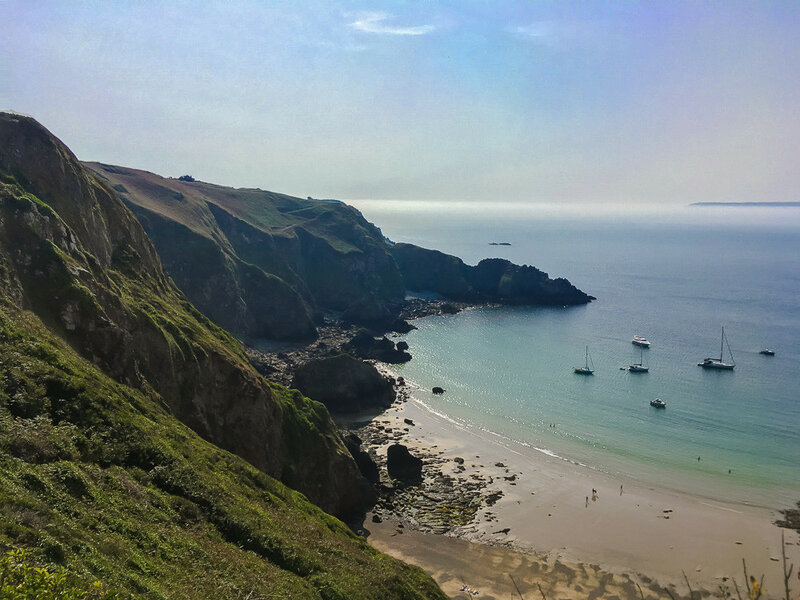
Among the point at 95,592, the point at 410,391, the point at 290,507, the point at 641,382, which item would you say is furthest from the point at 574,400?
the point at 95,592

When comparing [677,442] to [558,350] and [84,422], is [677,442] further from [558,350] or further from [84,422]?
[84,422]

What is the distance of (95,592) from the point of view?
12211 millimetres

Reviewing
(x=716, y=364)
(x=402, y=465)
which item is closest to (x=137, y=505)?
(x=402, y=465)

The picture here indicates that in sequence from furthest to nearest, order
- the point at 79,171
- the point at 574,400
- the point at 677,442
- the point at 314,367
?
the point at 574,400, the point at 314,367, the point at 677,442, the point at 79,171

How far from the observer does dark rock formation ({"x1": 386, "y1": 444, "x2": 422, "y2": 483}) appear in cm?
5247

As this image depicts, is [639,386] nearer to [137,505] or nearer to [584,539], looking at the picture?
[584,539]


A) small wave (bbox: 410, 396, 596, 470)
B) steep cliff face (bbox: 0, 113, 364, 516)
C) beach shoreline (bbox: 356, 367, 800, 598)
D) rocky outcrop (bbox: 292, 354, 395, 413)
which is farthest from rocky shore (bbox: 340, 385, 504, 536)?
rocky outcrop (bbox: 292, 354, 395, 413)

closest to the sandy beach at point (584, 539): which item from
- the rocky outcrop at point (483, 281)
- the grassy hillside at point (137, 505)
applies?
the grassy hillside at point (137, 505)

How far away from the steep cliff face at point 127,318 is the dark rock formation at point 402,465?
23.8 ft

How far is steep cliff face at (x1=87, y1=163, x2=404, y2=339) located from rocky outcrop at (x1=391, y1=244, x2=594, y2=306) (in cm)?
1490

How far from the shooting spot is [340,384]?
70812 millimetres

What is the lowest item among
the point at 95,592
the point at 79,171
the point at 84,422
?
the point at 95,592

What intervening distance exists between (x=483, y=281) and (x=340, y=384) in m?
90.1

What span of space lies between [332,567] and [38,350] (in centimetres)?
1489
